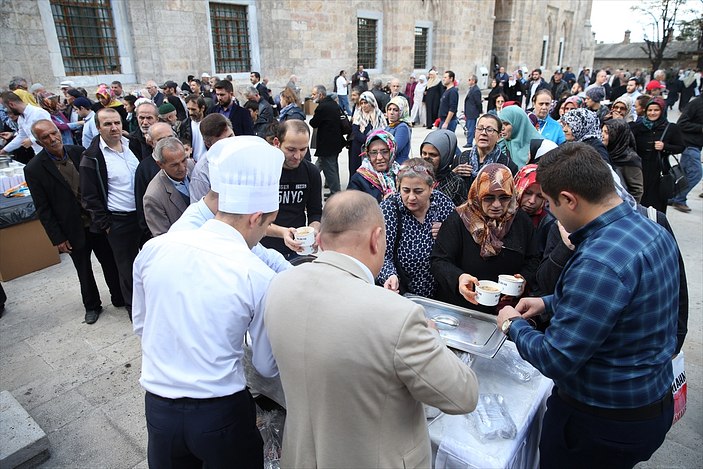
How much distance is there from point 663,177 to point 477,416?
5.41 m

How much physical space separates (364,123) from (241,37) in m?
11.0

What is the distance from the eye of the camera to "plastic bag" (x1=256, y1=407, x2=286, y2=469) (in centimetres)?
204

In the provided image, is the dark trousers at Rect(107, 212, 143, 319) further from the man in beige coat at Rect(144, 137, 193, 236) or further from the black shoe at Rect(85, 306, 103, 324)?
the man in beige coat at Rect(144, 137, 193, 236)

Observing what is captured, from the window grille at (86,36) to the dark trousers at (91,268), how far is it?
33.5 feet

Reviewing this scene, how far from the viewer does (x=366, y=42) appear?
2003cm

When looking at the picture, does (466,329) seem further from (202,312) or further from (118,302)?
(118,302)

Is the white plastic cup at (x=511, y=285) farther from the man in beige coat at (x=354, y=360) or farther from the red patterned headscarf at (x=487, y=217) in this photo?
the man in beige coat at (x=354, y=360)

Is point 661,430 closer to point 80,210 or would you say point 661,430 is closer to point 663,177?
point 80,210

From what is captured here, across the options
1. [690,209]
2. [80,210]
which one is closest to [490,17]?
[690,209]

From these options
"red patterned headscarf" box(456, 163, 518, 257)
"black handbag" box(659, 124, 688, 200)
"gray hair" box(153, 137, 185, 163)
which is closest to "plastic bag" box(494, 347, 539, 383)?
"red patterned headscarf" box(456, 163, 518, 257)

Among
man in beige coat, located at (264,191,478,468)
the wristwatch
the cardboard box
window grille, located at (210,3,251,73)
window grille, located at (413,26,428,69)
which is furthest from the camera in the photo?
window grille, located at (413,26,428,69)

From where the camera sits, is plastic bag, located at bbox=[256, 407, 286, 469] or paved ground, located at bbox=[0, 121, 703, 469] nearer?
plastic bag, located at bbox=[256, 407, 286, 469]

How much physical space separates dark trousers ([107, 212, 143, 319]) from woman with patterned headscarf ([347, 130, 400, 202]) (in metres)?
2.09

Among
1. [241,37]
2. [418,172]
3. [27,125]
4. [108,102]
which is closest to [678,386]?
[418,172]
